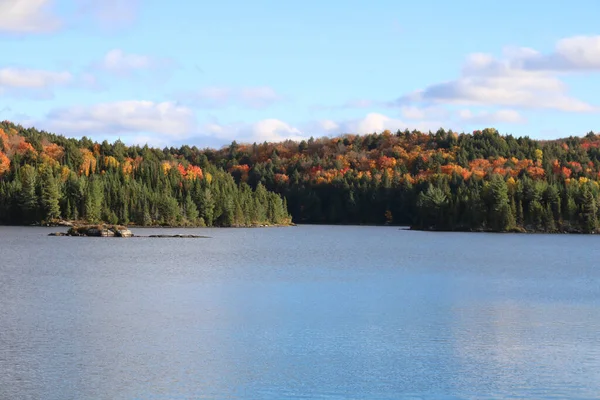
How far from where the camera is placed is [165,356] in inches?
1341

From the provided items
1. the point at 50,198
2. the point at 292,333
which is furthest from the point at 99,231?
the point at 292,333

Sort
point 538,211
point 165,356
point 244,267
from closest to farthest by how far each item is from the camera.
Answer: point 165,356, point 244,267, point 538,211

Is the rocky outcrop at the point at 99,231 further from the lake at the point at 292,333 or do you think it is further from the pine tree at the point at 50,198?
the lake at the point at 292,333

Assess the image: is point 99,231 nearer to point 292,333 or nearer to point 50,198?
point 50,198

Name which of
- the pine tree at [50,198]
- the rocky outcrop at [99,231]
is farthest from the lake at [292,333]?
the pine tree at [50,198]

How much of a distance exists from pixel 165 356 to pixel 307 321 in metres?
11.1

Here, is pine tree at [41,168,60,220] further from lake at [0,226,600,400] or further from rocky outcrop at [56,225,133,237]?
lake at [0,226,600,400]

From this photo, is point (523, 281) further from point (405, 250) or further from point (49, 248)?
point (49, 248)

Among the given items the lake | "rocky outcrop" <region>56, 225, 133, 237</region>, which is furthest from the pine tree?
the lake

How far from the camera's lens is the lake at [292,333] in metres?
29.5

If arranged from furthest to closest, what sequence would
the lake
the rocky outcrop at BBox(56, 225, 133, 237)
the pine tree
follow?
the pine tree < the rocky outcrop at BBox(56, 225, 133, 237) < the lake

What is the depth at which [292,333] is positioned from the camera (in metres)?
39.6

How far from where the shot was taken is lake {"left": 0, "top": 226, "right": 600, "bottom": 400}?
29.5 m

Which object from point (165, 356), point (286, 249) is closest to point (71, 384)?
point (165, 356)
